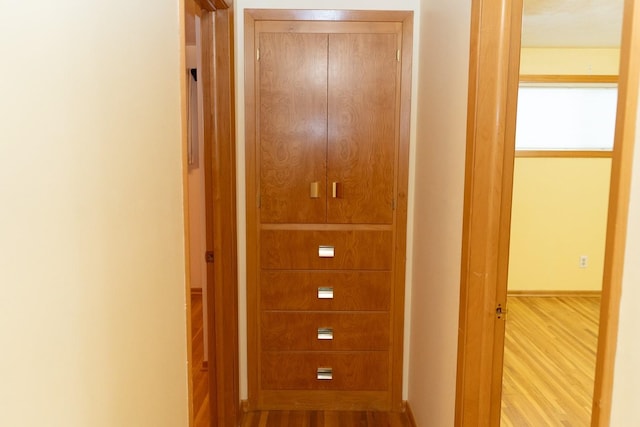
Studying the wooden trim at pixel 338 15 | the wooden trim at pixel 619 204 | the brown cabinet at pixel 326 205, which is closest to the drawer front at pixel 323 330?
the brown cabinet at pixel 326 205

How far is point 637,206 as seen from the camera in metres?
0.83

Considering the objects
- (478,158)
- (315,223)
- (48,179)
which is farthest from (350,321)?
(48,179)

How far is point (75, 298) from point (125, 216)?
0.79 ft

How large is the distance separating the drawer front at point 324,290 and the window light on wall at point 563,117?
108 inches

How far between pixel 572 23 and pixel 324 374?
3203 millimetres

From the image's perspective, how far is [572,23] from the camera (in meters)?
3.69

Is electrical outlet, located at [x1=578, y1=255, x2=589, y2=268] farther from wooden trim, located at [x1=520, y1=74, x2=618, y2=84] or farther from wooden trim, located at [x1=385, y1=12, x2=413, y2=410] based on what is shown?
wooden trim, located at [x1=385, y1=12, x2=413, y2=410]

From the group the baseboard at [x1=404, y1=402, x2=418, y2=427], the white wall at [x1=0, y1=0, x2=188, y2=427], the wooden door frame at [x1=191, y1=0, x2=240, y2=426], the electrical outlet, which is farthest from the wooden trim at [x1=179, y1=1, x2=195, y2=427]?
the electrical outlet

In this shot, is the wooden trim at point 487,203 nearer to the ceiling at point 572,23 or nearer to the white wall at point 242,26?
the white wall at point 242,26

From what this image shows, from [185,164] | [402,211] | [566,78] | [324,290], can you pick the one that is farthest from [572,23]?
[185,164]

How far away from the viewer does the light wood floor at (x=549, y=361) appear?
2.73 metres

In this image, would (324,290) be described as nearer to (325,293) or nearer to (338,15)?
(325,293)

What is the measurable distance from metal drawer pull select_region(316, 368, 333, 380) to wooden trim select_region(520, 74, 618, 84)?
338 centimetres

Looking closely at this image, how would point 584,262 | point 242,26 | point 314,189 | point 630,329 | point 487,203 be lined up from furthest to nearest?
1. point 584,262
2. point 314,189
3. point 242,26
4. point 487,203
5. point 630,329
